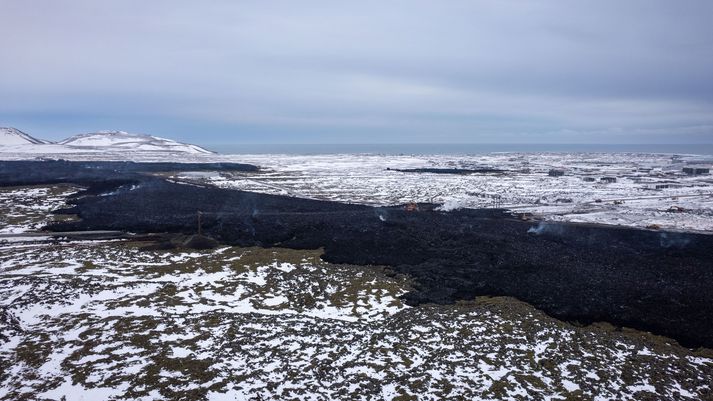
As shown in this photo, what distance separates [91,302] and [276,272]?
8486mm

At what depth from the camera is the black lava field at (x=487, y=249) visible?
19.1 m

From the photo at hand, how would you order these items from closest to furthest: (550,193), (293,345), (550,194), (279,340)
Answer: (293,345), (279,340), (550,194), (550,193)

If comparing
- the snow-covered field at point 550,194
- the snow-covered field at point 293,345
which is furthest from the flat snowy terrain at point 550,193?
the snow-covered field at point 293,345

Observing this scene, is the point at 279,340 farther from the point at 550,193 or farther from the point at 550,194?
the point at 550,193

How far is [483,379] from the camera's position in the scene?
13.2 m

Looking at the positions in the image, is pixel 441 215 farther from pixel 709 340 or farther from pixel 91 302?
pixel 91 302

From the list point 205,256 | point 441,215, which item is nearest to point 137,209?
point 205,256

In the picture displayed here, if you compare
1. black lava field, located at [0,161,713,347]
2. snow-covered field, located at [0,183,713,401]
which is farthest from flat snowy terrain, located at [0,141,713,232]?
snow-covered field, located at [0,183,713,401]

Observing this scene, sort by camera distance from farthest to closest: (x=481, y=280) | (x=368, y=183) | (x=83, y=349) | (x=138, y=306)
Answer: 1. (x=368, y=183)
2. (x=481, y=280)
3. (x=138, y=306)
4. (x=83, y=349)

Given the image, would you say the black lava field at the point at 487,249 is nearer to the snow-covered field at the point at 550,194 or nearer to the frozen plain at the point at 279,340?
the frozen plain at the point at 279,340

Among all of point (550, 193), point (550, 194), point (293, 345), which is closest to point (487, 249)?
point (293, 345)

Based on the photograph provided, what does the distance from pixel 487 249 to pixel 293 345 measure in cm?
1673

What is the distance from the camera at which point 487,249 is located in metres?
27.9

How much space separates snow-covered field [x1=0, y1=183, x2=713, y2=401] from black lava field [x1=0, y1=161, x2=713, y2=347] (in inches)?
68.9
